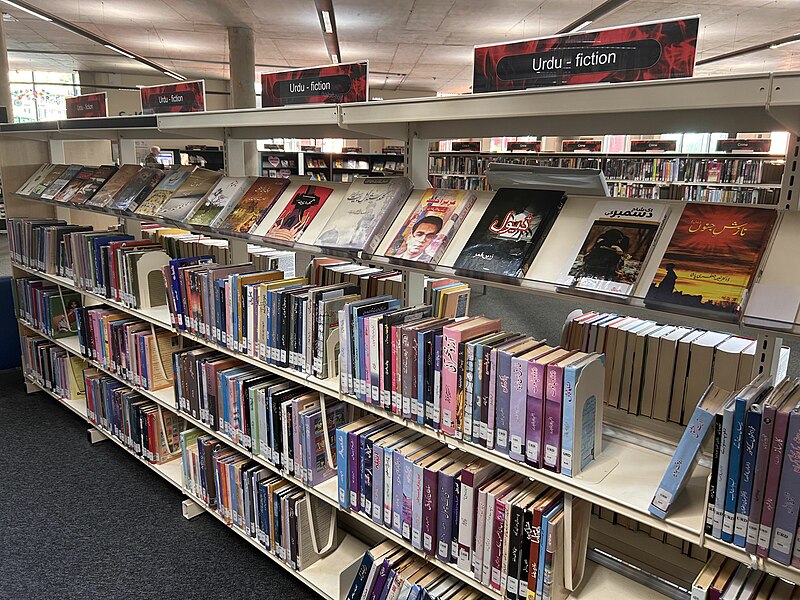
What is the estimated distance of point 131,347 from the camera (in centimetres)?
292

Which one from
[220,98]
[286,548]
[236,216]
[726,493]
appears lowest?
[286,548]

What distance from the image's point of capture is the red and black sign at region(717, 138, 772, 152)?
23.3 ft

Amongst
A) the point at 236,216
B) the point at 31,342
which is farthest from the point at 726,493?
the point at 31,342

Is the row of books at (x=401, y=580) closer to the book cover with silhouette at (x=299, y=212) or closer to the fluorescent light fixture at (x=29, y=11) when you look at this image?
the book cover with silhouette at (x=299, y=212)

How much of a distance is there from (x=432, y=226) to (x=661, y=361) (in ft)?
2.53

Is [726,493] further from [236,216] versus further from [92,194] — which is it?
[92,194]

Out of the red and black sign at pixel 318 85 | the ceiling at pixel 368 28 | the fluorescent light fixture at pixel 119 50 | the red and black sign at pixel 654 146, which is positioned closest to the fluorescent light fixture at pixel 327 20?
the ceiling at pixel 368 28

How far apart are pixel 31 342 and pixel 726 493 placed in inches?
168

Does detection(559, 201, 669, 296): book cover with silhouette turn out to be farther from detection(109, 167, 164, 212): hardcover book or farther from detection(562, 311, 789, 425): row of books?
detection(109, 167, 164, 212): hardcover book

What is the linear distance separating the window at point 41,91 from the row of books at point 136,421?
1396 cm

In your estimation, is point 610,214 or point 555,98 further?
point 610,214

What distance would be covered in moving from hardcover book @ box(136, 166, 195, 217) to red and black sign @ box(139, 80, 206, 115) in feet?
1.03

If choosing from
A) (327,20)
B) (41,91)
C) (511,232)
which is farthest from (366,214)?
(41,91)

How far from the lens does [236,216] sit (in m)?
2.39
